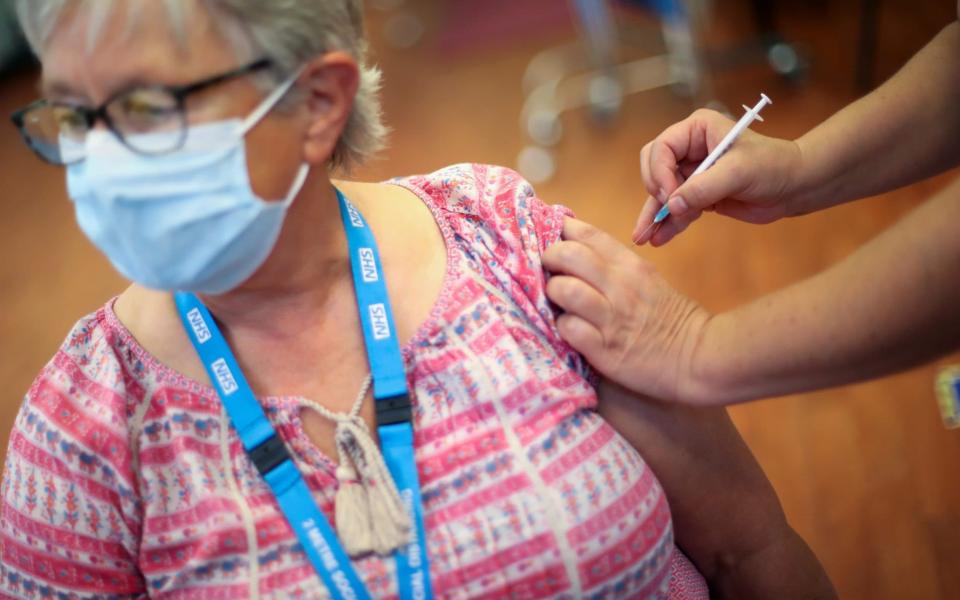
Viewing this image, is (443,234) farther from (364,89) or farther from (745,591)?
(745,591)

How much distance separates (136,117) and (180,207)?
0.11 m

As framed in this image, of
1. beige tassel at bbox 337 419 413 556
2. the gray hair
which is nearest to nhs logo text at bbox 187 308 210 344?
beige tassel at bbox 337 419 413 556

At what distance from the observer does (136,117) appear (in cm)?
103

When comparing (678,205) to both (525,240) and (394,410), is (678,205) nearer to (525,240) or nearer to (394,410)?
(525,240)

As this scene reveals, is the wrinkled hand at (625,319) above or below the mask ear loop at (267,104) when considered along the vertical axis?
below

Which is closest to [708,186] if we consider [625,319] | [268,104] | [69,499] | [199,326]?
[625,319]

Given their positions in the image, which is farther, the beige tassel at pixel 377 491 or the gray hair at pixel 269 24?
the beige tassel at pixel 377 491

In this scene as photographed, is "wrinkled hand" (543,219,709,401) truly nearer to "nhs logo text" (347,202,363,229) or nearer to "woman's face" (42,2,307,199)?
"nhs logo text" (347,202,363,229)

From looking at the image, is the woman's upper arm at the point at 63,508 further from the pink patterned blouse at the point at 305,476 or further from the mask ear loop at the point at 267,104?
the mask ear loop at the point at 267,104

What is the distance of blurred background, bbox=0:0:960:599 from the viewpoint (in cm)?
226

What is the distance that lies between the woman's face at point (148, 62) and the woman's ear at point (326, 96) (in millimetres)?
72

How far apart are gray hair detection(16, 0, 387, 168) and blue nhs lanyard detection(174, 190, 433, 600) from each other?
289 mm

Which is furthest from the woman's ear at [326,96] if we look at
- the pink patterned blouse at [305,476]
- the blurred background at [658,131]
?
the blurred background at [658,131]

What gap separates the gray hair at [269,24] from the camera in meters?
0.98
